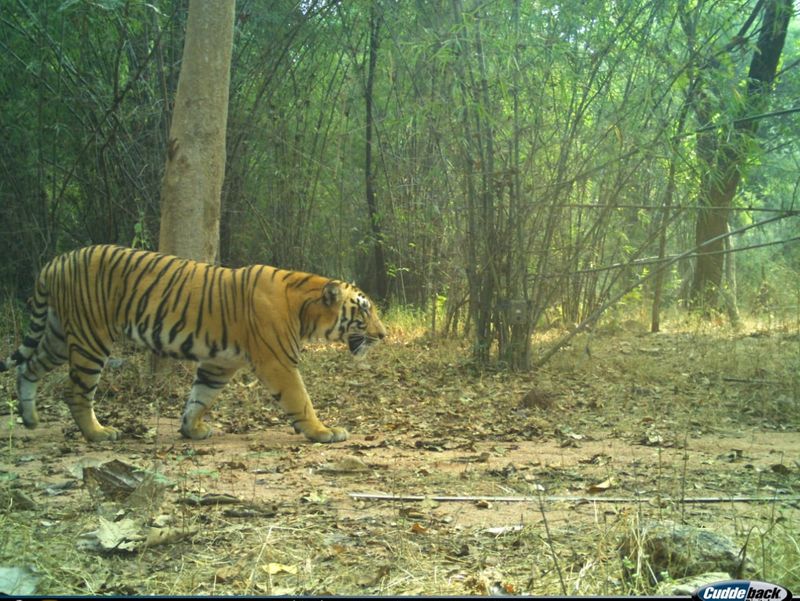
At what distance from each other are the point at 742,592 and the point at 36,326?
4.67 m

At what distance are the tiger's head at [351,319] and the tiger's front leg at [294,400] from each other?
0.48m

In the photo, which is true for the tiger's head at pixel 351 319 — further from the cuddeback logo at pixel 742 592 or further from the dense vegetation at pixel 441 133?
the cuddeback logo at pixel 742 592

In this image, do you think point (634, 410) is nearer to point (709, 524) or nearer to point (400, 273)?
point (709, 524)

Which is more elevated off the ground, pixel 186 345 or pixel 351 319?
pixel 351 319

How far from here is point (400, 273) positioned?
426 inches

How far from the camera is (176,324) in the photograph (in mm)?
5285

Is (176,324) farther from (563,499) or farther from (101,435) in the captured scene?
(563,499)

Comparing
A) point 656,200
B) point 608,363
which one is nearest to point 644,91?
point 608,363

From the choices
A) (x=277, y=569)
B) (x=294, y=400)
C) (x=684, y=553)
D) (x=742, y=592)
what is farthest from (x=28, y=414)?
(x=742, y=592)

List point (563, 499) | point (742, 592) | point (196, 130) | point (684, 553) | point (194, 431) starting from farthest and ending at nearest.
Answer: point (196, 130) < point (194, 431) < point (563, 499) < point (684, 553) < point (742, 592)

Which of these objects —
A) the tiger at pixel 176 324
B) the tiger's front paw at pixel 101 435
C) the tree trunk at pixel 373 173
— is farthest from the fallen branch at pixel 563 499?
the tree trunk at pixel 373 173

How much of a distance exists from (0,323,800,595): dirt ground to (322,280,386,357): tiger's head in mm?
560

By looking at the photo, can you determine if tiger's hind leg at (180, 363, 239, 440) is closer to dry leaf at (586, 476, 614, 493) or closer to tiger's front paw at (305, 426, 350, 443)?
tiger's front paw at (305, 426, 350, 443)

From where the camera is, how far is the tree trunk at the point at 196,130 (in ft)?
21.0
